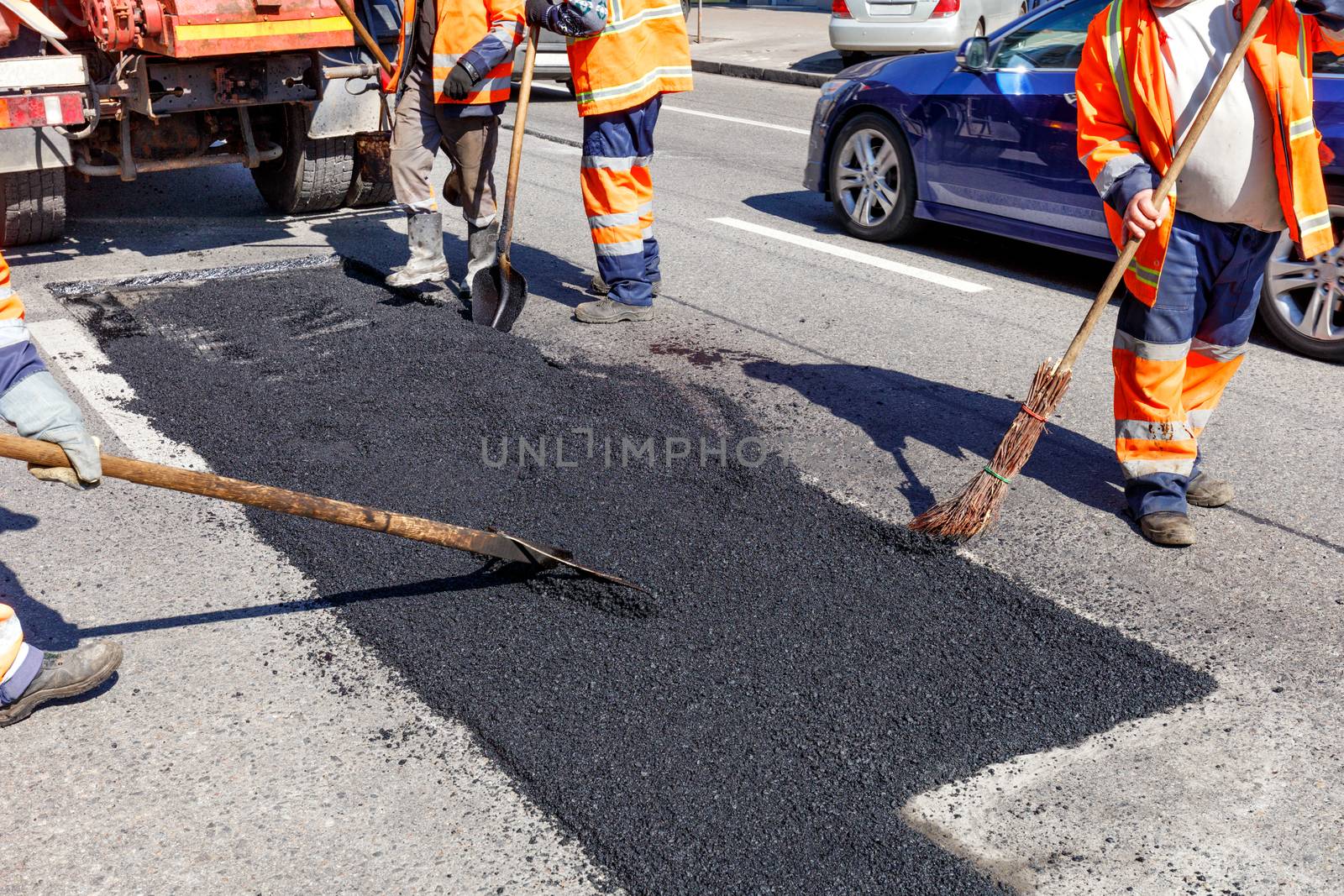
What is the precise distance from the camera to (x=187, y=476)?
261 cm

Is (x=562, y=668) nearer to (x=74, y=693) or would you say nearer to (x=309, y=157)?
(x=74, y=693)

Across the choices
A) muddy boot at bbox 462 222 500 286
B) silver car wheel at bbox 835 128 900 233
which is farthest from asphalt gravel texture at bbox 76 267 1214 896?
silver car wheel at bbox 835 128 900 233

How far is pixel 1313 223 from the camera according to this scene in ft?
11.8

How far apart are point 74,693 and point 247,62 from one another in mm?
4085

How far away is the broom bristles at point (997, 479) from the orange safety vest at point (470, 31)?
301 centimetres

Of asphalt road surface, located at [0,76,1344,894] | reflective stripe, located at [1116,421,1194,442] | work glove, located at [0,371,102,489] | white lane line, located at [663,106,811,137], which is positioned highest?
work glove, located at [0,371,102,489]

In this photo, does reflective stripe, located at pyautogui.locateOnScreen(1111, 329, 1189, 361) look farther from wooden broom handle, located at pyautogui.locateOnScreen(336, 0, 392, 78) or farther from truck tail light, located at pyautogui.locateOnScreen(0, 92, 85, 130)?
truck tail light, located at pyautogui.locateOnScreen(0, 92, 85, 130)

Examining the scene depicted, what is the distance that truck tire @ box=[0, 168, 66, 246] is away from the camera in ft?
20.8

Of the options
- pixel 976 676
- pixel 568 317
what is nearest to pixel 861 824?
pixel 976 676

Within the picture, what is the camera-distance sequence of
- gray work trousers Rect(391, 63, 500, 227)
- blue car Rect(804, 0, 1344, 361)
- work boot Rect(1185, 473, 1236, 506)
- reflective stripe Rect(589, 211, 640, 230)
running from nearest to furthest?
work boot Rect(1185, 473, 1236, 506) < blue car Rect(804, 0, 1344, 361) < reflective stripe Rect(589, 211, 640, 230) < gray work trousers Rect(391, 63, 500, 227)

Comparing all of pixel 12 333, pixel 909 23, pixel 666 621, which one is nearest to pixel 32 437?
pixel 12 333

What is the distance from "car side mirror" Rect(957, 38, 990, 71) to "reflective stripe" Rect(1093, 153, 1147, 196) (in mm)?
3014

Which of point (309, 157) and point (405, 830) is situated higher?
point (309, 157)

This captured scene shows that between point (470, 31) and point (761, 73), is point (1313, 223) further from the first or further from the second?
point (761, 73)
